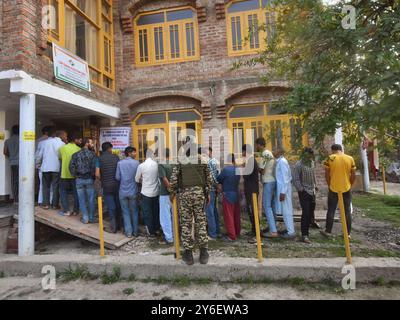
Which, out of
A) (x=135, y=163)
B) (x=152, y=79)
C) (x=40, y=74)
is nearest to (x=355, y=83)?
(x=135, y=163)

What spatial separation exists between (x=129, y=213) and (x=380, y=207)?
24.4ft

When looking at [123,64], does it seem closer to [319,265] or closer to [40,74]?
[40,74]

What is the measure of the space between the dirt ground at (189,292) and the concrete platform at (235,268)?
129mm

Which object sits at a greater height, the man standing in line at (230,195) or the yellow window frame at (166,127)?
the yellow window frame at (166,127)

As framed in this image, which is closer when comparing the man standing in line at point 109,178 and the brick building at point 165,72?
the man standing in line at point 109,178

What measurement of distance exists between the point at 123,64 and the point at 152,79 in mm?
1150

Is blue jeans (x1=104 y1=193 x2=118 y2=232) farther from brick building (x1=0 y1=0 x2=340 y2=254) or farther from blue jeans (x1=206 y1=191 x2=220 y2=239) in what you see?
brick building (x1=0 y1=0 x2=340 y2=254)

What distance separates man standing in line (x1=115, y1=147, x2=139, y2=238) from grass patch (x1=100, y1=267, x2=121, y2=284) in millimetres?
1451

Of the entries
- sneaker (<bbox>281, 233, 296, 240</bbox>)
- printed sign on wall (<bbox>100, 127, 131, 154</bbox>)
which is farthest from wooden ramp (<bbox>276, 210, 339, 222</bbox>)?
printed sign on wall (<bbox>100, 127, 131, 154</bbox>)

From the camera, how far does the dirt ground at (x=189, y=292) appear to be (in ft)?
11.2

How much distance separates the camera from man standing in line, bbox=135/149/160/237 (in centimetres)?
548

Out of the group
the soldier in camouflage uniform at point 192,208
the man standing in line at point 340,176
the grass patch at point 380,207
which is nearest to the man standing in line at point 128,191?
the soldier in camouflage uniform at point 192,208

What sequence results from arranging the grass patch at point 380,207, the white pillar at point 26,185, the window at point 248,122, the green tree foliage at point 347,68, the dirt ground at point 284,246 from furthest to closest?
the window at point 248,122, the grass patch at point 380,207, the white pillar at point 26,185, the dirt ground at point 284,246, the green tree foliage at point 347,68

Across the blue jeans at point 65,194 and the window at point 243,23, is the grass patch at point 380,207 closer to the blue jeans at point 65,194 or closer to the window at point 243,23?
the window at point 243,23
